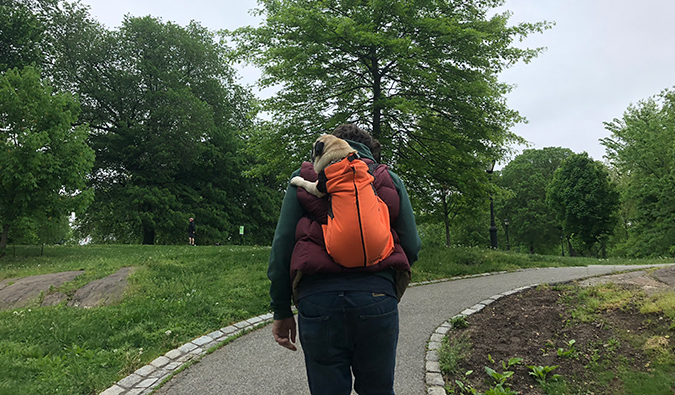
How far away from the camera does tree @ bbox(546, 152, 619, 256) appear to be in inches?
1171

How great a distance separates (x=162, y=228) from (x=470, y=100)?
62.1 ft

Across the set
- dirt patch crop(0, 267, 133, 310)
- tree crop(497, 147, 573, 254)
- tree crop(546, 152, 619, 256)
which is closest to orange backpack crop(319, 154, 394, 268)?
dirt patch crop(0, 267, 133, 310)

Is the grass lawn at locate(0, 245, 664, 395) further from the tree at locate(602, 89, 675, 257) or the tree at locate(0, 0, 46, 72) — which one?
the tree at locate(602, 89, 675, 257)

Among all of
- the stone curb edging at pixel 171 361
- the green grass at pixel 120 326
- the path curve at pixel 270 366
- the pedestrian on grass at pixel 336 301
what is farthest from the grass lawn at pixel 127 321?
the pedestrian on grass at pixel 336 301

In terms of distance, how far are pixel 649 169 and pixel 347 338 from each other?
3402 cm

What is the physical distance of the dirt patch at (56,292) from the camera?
7527mm

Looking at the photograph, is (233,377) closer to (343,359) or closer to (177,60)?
(343,359)

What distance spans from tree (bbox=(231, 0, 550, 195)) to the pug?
331 inches

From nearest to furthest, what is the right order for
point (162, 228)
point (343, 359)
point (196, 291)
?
point (343, 359) < point (196, 291) < point (162, 228)

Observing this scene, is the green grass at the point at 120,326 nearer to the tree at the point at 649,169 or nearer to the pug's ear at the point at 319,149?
the pug's ear at the point at 319,149

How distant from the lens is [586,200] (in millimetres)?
29859

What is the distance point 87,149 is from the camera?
52.7ft

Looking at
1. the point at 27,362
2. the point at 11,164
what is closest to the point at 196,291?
the point at 27,362

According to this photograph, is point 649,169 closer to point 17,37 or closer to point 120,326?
point 120,326
